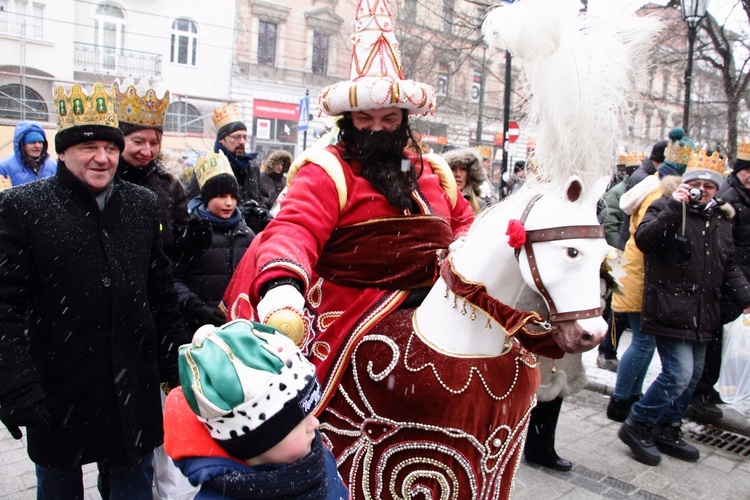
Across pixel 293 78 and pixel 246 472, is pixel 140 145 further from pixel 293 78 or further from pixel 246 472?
pixel 293 78

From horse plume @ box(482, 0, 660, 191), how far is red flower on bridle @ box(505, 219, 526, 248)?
0.22 metres

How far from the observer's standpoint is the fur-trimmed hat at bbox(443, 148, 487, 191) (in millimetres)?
6172

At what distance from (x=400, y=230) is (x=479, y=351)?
2.00ft

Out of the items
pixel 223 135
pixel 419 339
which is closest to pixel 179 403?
pixel 419 339

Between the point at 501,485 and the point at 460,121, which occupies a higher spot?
the point at 460,121

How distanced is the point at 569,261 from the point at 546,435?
271 centimetres

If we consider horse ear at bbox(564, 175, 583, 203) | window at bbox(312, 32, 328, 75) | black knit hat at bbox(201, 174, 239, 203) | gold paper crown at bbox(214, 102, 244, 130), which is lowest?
black knit hat at bbox(201, 174, 239, 203)

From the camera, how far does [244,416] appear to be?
1659mm

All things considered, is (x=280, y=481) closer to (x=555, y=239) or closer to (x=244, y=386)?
(x=244, y=386)

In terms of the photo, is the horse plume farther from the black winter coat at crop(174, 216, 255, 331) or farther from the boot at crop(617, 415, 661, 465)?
the boot at crop(617, 415, 661, 465)

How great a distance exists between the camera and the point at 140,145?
3586 millimetres

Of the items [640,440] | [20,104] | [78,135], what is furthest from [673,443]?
[20,104]

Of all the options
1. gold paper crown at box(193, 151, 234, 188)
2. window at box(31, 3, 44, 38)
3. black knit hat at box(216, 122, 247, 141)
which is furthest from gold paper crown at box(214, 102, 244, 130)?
window at box(31, 3, 44, 38)

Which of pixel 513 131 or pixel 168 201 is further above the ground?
pixel 513 131
